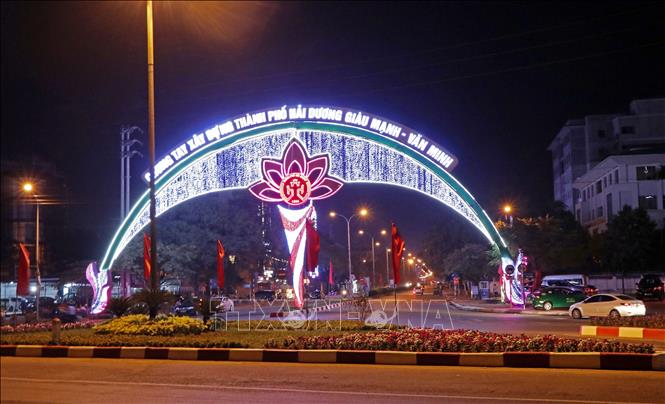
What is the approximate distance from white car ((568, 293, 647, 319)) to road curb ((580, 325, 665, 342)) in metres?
7.96

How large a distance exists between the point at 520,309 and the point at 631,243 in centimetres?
1847

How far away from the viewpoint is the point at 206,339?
1809 cm

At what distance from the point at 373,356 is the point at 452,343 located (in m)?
1.70

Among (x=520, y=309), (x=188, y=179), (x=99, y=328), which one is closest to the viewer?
(x=99, y=328)

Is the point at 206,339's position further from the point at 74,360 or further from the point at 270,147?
the point at 270,147

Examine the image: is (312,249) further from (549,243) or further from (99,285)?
(549,243)

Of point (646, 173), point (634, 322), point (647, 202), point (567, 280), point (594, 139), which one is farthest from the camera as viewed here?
point (594, 139)

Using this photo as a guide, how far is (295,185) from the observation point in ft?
97.3

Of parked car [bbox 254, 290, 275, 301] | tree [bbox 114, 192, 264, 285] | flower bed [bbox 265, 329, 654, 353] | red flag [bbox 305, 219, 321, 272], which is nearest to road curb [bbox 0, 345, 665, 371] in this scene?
flower bed [bbox 265, 329, 654, 353]

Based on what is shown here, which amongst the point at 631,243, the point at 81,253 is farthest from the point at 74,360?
the point at 81,253

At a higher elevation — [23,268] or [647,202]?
[647,202]

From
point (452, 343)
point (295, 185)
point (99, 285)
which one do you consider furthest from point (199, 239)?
point (452, 343)

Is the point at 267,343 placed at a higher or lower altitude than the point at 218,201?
lower

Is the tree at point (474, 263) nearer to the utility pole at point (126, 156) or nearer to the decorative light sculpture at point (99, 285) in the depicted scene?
the utility pole at point (126, 156)
